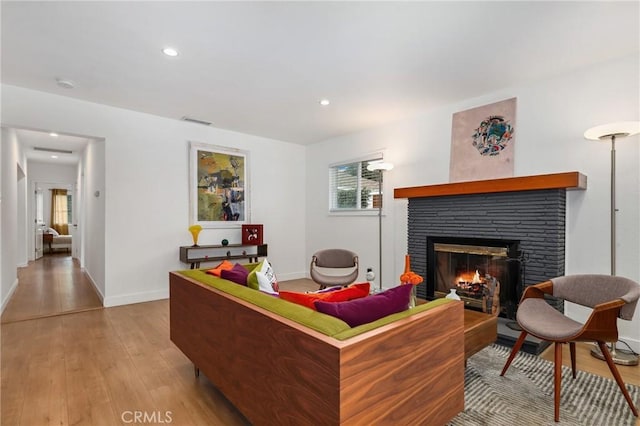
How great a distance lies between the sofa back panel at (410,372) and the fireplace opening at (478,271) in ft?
6.36

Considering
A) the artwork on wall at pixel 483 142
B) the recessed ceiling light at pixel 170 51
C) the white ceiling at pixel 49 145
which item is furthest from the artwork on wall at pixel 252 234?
the artwork on wall at pixel 483 142

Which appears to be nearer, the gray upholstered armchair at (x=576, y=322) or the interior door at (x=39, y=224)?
the gray upholstered armchair at (x=576, y=322)

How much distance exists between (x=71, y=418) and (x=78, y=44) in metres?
2.78

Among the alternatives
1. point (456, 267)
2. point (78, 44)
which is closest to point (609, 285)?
point (456, 267)

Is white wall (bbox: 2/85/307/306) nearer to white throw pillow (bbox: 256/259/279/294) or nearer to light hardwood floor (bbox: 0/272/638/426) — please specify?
light hardwood floor (bbox: 0/272/638/426)

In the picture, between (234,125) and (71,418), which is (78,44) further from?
(71,418)

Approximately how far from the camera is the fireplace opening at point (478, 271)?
3301 millimetres

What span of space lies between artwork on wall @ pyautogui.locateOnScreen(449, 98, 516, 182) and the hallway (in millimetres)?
4989

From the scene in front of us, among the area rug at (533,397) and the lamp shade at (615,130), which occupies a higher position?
the lamp shade at (615,130)

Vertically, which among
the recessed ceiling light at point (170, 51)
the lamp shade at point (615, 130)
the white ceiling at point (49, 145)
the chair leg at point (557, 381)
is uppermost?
the recessed ceiling light at point (170, 51)

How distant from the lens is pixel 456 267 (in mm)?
3848

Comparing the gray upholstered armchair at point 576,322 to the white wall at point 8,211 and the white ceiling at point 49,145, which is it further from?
the white ceiling at point 49,145

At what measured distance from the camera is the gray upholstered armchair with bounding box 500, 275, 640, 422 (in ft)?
6.47

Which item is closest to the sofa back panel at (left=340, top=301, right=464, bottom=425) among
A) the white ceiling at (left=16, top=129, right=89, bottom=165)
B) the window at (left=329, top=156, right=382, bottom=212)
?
the window at (left=329, top=156, right=382, bottom=212)
